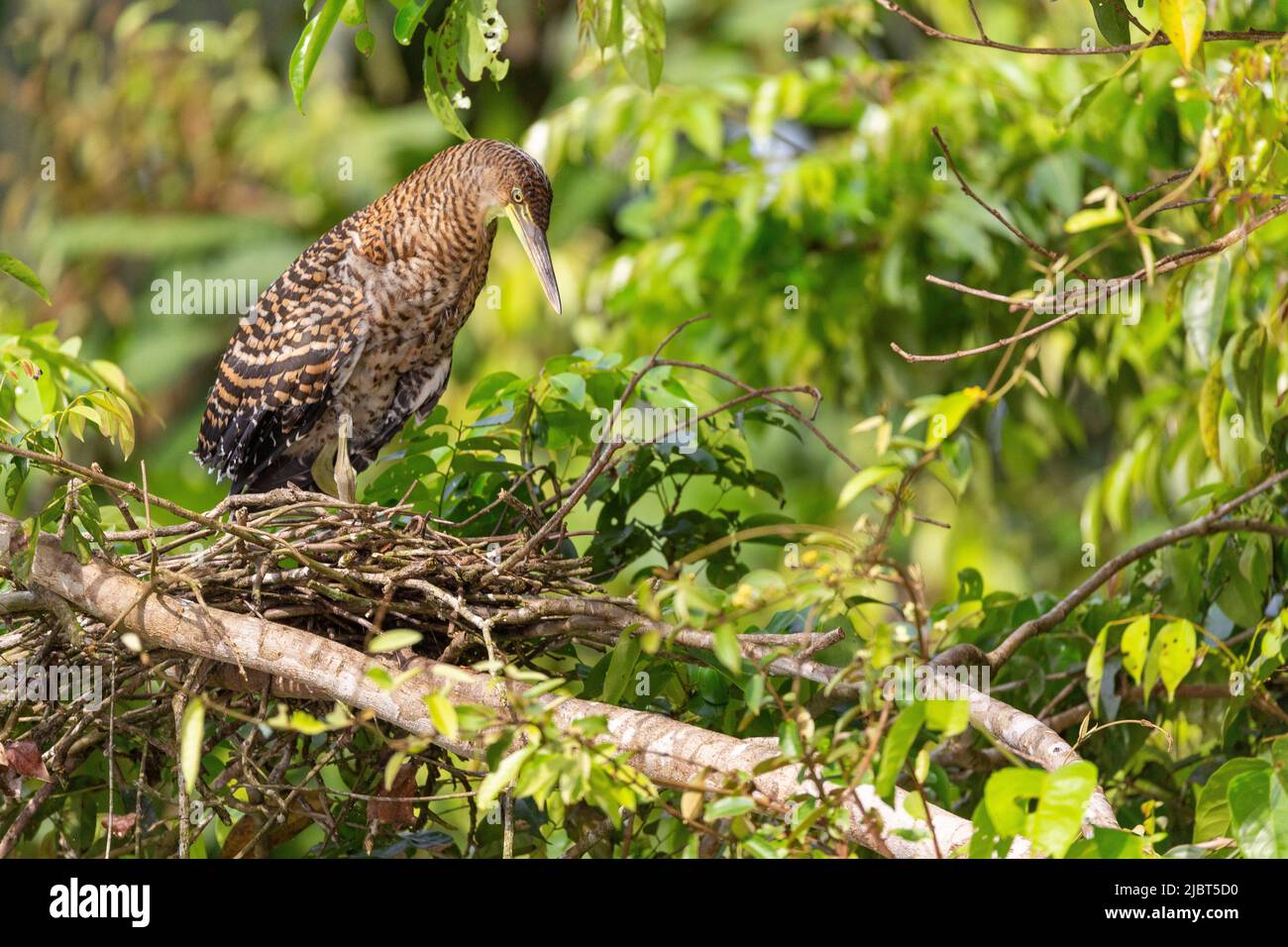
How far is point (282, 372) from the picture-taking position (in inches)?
163

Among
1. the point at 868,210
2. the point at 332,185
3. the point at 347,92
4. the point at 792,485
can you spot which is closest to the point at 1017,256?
the point at 868,210

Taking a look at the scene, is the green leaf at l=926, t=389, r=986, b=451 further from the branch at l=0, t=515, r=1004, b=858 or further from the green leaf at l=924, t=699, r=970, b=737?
the branch at l=0, t=515, r=1004, b=858

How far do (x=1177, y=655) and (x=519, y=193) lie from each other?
2.36m

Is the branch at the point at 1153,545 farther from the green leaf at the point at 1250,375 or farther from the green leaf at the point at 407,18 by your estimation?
the green leaf at the point at 407,18

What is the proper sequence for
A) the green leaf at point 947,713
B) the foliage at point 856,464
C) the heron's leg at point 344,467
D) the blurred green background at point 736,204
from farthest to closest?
the blurred green background at point 736,204 < the heron's leg at point 344,467 < the foliage at point 856,464 < the green leaf at point 947,713

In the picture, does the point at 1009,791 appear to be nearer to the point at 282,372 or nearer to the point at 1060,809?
the point at 1060,809

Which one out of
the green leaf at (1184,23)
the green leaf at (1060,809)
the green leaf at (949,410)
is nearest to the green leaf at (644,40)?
the green leaf at (1184,23)

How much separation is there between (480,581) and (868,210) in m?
2.96

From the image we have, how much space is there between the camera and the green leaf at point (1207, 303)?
7.50 ft

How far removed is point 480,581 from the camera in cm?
302

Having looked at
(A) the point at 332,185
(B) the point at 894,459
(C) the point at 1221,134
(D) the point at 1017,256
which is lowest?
(B) the point at 894,459

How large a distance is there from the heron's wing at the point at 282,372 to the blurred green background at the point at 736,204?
16.7 inches

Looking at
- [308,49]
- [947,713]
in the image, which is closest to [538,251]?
[308,49]
